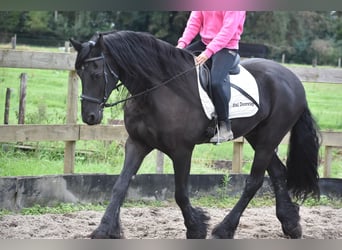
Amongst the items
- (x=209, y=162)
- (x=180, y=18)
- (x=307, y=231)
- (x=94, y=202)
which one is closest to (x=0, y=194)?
(x=94, y=202)

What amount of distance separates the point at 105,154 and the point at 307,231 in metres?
2.76

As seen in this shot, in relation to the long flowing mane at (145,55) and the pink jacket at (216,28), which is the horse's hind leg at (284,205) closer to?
the pink jacket at (216,28)

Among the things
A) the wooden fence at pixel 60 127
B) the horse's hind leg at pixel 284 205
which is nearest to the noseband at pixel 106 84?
the wooden fence at pixel 60 127

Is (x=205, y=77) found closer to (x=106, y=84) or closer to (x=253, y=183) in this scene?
(x=106, y=84)

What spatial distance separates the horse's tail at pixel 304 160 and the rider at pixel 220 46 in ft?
3.17

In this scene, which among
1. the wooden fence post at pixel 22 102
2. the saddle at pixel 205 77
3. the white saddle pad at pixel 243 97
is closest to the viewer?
the saddle at pixel 205 77

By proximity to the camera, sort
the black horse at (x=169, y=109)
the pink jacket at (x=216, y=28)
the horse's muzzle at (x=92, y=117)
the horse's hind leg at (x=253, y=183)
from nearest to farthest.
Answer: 1. the horse's muzzle at (x=92, y=117)
2. the black horse at (x=169, y=109)
3. the pink jacket at (x=216, y=28)
4. the horse's hind leg at (x=253, y=183)

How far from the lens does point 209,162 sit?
735 cm

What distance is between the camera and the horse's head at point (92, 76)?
340 centimetres

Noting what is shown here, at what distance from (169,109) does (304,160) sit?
5.60ft

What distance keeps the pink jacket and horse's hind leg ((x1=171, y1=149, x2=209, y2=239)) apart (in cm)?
78

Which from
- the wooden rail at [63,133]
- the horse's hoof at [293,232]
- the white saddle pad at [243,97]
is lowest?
the horse's hoof at [293,232]

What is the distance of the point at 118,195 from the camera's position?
12.0 ft

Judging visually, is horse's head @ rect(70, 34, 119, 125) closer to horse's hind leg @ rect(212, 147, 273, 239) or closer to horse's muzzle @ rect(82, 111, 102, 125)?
horse's muzzle @ rect(82, 111, 102, 125)
